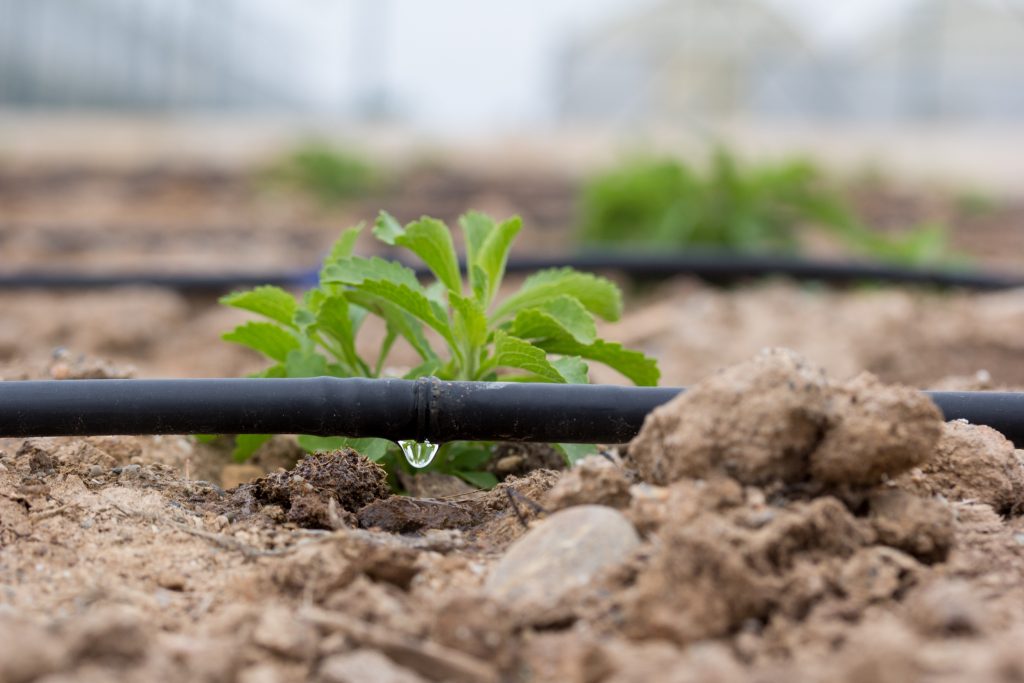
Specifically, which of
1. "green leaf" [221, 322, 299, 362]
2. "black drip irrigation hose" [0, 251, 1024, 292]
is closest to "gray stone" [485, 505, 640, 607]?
"green leaf" [221, 322, 299, 362]

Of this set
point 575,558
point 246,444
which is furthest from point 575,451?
point 246,444

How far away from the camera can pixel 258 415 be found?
55.7 inches

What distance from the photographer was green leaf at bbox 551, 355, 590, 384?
155cm

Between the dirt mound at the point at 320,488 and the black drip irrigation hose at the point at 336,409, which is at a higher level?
the black drip irrigation hose at the point at 336,409

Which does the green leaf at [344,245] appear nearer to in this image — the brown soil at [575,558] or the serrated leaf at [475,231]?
the serrated leaf at [475,231]

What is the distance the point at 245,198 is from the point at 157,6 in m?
11.9

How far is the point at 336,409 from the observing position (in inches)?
55.5

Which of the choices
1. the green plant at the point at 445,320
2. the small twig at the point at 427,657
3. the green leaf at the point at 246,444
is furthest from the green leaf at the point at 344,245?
the small twig at the point at 427,657

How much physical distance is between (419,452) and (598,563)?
0.47 m

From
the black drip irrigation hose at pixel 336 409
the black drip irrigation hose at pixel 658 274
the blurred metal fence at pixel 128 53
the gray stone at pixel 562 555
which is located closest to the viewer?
the gray stone at pixel 562 555

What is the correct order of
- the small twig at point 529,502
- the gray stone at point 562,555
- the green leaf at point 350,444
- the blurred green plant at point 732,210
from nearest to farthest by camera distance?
1. the gray stone at point 562,555
2. the small twig at point 529,502
3. the green leaf at point 350,444
4. the blurred green plant at point 732,210

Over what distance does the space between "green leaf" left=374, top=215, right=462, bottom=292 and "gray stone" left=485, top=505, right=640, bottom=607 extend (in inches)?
22.8

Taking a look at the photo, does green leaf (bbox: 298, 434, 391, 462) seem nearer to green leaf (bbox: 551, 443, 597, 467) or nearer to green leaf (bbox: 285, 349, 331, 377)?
green leaf (bbox: 285, 349, 331, 377)

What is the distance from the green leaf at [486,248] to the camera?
5.37 feet
